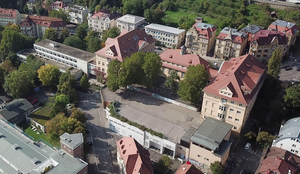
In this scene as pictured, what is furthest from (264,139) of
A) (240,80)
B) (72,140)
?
(72,140)

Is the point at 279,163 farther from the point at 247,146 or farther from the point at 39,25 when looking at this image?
the point at 39,25

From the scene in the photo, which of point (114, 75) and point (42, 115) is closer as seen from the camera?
point (42, 115)

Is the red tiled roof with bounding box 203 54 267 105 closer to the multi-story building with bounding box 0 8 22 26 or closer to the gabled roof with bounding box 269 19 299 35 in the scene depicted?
the gabled roof with bounding box 269 19 299 35

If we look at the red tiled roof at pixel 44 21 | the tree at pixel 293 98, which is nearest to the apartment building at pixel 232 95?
the tree at pixel 293 98

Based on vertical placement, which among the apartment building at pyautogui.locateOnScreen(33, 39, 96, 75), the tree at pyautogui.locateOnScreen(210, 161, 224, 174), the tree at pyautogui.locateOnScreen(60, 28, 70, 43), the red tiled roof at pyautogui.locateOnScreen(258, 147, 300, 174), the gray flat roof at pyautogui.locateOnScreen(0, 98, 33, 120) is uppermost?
the tree at pyautogui.locateOnScreen(60, 28, 70, 43)

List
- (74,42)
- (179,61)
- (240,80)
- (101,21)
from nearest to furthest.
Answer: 1. (240,80)
2. (179,61)
3. (74,42)
4. (101,21)

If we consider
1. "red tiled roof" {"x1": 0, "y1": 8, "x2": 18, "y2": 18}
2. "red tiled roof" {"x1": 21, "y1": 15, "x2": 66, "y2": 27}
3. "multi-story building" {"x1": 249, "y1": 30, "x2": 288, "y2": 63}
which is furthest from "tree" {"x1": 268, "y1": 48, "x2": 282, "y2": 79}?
"red tiled roof" {"x1": 0, "y1": 8, "x2": 18, "y2": 18}
